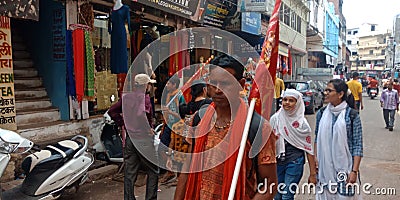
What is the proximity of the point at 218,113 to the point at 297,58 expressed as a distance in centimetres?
2940

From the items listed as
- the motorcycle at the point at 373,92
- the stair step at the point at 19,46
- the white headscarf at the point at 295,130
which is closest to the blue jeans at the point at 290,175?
the white headscarf at the point at 295,130

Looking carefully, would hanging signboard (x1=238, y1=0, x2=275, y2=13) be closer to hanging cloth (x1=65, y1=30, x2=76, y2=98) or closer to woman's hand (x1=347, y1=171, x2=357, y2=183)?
hanging cloth (x1=65, y1=30, x2=76, y2=98)

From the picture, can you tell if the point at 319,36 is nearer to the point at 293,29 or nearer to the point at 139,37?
the point at 293,29

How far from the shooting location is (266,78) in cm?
232

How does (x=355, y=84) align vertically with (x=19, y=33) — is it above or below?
below

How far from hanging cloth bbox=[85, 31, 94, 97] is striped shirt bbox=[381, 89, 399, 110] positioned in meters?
9.02

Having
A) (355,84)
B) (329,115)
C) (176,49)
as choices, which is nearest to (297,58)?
(355,84)

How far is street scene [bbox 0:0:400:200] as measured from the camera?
7.06 feet

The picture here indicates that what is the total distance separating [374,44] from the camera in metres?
81.0

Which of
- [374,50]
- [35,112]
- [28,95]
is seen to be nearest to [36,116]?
[35,112]

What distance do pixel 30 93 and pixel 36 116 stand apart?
26.7 inches

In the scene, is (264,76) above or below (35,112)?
above

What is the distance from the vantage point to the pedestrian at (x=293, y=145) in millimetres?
3842

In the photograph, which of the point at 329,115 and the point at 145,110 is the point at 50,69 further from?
the point at 329,115
